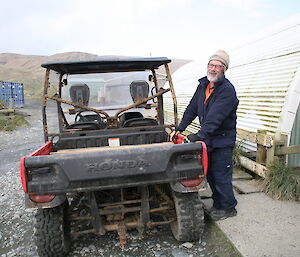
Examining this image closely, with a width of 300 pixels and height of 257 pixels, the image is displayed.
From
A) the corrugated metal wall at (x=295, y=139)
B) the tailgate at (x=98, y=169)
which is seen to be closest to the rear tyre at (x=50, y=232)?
the tailgate at (x=98, y=169)

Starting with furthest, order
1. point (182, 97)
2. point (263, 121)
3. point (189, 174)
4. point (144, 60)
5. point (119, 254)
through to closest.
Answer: point (182, 97), point (263, 121), point (144, 60), point (119, 254), point (189, 174)

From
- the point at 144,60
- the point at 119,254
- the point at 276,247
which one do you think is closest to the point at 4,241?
the point at 119,254

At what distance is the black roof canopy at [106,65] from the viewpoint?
3.61 metres

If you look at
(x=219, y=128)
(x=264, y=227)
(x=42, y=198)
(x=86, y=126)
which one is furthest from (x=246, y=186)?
(x=42, y=198)

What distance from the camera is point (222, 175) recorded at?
11.2 feet

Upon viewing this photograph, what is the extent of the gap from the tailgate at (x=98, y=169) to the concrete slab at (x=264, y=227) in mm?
1150

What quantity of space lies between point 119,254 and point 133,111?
205 cm

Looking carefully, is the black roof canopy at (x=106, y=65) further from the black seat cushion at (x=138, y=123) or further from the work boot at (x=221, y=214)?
A: the work boot at (x=221, y=214)

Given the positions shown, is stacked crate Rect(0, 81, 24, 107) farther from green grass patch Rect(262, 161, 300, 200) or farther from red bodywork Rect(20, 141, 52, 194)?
green grass patch Rect(262, 161, 300, 200)

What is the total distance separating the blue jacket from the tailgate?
65 centimetres

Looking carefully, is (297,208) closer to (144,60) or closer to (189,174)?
(189,174)

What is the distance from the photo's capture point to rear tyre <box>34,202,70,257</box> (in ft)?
9.24

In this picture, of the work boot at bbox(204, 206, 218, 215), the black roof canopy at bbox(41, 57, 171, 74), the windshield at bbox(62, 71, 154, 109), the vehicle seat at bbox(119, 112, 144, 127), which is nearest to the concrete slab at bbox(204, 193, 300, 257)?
the work boot at bbox(204, 206, 218, 215)

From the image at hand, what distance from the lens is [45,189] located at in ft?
8.35
